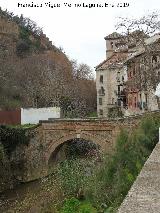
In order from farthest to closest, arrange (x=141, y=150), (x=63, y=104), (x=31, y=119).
Result: (x=63, y=104)
(x=31, y=119)
(x=141, y=150)

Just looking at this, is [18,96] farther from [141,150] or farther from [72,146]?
[141,150]

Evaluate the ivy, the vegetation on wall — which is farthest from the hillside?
the vegetation on wall

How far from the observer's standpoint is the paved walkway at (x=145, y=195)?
225 inches

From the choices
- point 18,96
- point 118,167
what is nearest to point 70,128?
point 118,167

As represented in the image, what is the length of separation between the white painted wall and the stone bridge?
381cm

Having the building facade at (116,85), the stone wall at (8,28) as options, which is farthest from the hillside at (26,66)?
the building facade at (116,85)

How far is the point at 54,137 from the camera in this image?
31.4 m

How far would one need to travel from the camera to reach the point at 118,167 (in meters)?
14.1

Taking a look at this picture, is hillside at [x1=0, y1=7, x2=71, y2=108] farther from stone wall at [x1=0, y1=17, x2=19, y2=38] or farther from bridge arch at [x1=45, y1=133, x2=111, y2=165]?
bridge arch at [x1=45, y1=133, x2=111, y2=165]

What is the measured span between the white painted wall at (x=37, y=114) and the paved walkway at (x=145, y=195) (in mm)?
27056

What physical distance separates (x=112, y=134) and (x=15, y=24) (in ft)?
140

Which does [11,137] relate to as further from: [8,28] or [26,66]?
[8,28]

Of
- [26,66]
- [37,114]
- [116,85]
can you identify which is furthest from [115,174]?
[116,85]

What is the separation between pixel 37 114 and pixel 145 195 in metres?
29.5
